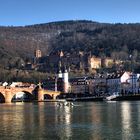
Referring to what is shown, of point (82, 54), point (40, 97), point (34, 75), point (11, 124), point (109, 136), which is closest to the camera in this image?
point (109, 136)

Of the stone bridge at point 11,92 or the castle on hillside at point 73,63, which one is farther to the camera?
the castle on hillside at point 73,63

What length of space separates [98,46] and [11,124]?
150922mm

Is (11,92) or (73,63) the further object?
(73,63)

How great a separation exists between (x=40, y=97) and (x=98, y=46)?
3241 inches

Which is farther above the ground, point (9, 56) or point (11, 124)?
point (9, 56)

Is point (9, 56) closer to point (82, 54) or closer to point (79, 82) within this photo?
point (82, 54)

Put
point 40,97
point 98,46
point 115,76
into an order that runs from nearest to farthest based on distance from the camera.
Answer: point 40,97
point 115,76
point 98,46

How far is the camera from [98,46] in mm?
184125

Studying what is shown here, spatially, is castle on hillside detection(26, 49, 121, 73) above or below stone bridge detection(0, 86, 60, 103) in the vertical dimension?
above

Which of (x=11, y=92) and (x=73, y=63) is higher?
(x=73, y=63)

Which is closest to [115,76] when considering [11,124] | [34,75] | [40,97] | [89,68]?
[40,97]

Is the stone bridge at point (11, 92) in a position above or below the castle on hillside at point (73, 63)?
below

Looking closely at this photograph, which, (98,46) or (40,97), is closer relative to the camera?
(40,97)

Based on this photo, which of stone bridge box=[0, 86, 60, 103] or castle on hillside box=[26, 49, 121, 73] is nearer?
stone bridge box=[0, 86, 60, 103]
